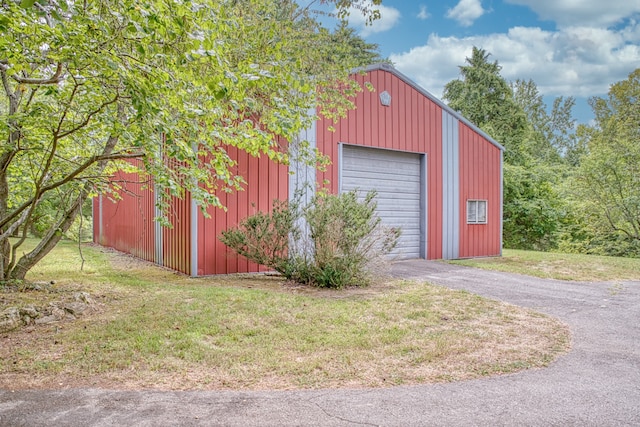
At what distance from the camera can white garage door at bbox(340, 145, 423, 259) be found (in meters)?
9.61

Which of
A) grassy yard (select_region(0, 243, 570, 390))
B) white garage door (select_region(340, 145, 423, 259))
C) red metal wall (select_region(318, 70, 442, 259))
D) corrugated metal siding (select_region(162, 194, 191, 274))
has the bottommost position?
grassy yard (select_region(0, 243, 570, 390))

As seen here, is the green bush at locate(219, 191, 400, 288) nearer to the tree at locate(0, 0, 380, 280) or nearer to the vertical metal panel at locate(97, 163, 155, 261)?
the tree at locate(0, 0, 380, 280)

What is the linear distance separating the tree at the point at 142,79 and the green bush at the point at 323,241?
1218mm

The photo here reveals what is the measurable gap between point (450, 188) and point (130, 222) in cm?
953

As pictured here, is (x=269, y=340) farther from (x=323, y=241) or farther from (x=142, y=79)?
(x=323, y=241)

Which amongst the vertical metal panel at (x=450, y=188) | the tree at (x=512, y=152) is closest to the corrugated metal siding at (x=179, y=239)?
the vertical metal panel at (x=450, y=188)

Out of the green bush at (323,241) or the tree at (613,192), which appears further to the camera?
the tree at (613,192)

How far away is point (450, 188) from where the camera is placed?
1114 centimetres

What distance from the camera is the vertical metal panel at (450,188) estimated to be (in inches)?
434

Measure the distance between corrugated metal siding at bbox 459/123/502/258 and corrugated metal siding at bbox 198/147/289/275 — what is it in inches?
230

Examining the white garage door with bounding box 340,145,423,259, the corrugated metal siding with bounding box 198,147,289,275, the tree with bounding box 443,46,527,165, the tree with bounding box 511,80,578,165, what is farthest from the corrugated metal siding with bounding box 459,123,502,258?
the tree with bounding box 511,80,578,165

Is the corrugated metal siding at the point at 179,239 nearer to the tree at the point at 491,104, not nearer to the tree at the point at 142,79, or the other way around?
the tree at the point at 142,79

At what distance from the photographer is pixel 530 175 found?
20484 millimetres

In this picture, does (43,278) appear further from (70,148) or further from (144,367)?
(144,367)
